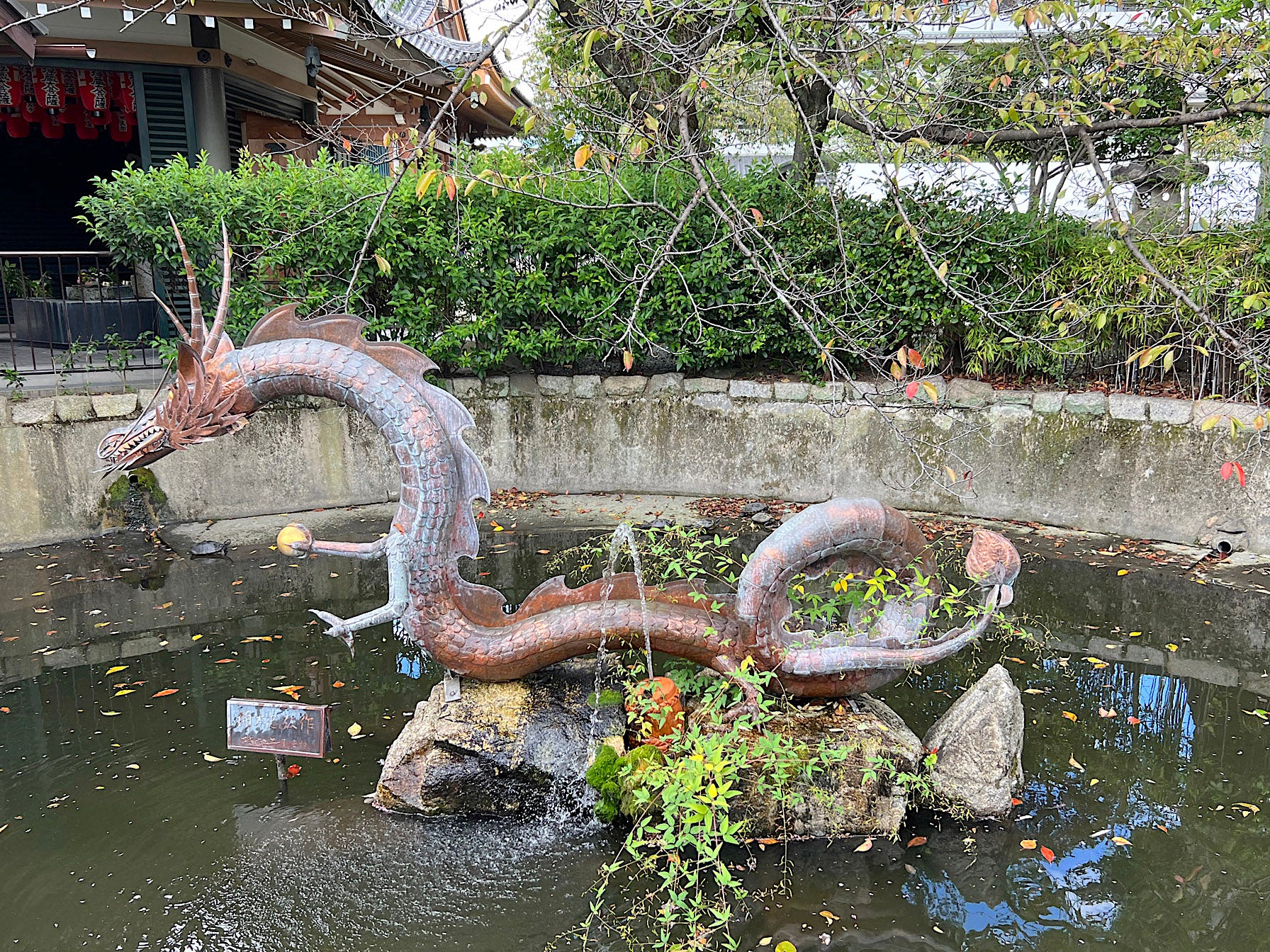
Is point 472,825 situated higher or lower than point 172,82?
lower

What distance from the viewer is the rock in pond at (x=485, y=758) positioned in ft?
13.8

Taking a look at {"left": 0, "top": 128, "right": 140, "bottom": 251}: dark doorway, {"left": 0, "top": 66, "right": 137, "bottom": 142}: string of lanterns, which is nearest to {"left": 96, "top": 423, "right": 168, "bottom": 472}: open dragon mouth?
{"left": 0, "top": 66, "right": 137, "bottom": 142}: string of lanterns

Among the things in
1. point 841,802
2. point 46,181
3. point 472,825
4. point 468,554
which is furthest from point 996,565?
point 46,181

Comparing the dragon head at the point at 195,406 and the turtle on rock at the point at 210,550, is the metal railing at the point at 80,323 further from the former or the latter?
the dragon head at the point at 195,406

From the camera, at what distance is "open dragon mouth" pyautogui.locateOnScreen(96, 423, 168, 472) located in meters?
4.21

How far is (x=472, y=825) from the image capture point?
4.18 m

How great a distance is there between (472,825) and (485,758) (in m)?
0.31

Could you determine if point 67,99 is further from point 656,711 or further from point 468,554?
point 656,711

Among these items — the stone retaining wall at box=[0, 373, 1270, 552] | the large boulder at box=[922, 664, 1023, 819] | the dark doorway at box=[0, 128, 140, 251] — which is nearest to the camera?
the large boulder at box=[922, 664, 1023, 819]

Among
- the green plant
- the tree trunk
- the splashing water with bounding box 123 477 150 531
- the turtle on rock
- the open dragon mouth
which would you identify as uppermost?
the tree trunk

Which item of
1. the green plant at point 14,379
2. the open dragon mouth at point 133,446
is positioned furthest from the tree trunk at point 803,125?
the green plant at point 14,379

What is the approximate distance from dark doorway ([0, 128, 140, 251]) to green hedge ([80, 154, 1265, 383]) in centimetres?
531

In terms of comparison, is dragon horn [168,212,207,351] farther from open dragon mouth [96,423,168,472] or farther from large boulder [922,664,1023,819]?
large boulder [922,664,1023,819]

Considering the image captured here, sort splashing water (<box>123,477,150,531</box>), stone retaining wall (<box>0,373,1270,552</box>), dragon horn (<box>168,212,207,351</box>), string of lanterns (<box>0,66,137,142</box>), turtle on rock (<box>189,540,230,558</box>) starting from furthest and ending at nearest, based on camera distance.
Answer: string of lanterns (<box>0,66,137,142</box>) < splashing water (<box>123,477,150,531</box>) < stone retaining wall (<box>0,373,1270,552</box>) < turtle on rock (<box>189,540,230,558</box>) < dragon horn (<box>168,212,207,351</box>)
